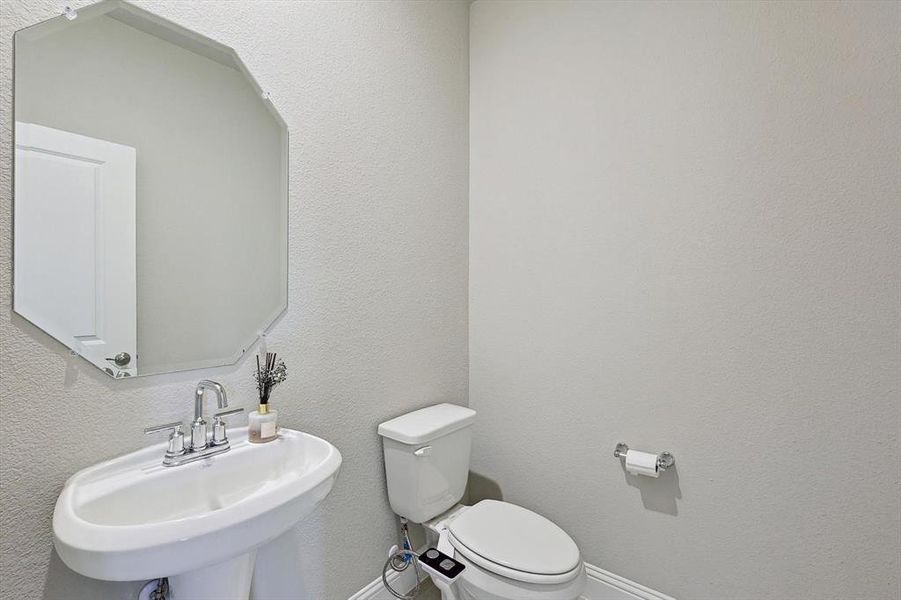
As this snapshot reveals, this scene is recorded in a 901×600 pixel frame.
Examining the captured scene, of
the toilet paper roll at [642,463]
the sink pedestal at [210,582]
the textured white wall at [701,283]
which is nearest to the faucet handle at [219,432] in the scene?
the sink pedestal at [210,582]

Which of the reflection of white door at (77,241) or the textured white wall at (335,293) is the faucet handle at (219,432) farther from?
the reflection of white door at (77,241)

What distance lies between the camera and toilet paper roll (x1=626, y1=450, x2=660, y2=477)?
1.44 metres

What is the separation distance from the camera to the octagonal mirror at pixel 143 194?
90 centimetres

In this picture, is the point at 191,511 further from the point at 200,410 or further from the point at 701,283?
the point at 701,283

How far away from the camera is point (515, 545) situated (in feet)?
4.42

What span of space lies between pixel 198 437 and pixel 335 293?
567 mm

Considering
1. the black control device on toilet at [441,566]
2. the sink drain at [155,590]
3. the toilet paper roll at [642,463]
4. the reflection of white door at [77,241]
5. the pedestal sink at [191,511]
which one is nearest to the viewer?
the pedestal sink at [191,511]

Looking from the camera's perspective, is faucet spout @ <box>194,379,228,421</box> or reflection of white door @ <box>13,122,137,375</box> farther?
A: faucet spout @ <box>194,379,228,421</box>

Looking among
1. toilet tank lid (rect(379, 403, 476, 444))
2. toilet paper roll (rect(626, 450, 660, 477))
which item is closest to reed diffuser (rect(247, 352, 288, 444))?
toilet tank lid (rect(379, 403, 476, 444))

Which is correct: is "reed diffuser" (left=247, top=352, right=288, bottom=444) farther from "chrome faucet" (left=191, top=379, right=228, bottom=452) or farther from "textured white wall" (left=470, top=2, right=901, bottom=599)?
"textured white wall" (left=470, top=2, right=901, bottom=599)

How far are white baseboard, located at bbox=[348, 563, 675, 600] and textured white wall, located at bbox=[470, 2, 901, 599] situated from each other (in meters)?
0.04

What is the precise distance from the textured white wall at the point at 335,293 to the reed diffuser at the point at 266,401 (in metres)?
0.05

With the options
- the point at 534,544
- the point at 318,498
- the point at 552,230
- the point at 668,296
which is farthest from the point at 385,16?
the point at 534,544

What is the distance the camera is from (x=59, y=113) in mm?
929
